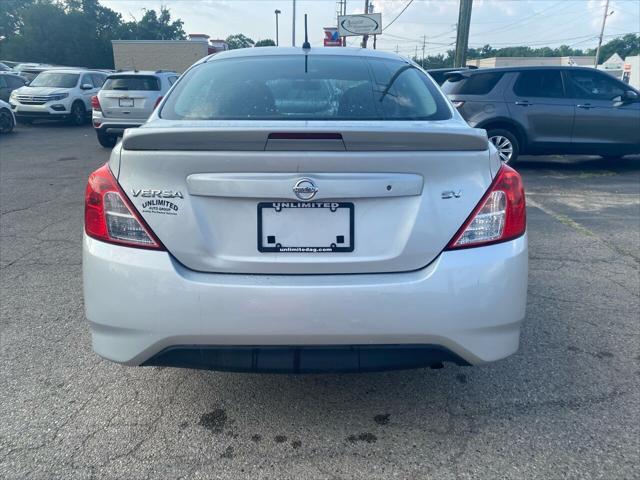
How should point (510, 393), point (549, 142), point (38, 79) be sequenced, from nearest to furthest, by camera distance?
point (510, 393), point (549, 142), point (38, 79)

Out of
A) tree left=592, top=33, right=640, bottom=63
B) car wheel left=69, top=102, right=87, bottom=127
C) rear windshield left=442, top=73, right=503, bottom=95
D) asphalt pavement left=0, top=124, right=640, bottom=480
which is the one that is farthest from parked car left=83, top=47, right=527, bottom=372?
tree left=592, top=33, right=640, bottom=63

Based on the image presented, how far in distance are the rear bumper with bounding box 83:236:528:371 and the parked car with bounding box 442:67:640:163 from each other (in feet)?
25.2

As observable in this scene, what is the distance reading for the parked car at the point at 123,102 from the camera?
40.2 feet

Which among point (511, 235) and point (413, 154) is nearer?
point (413, 154)

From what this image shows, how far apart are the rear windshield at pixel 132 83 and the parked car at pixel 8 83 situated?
27.8 ft

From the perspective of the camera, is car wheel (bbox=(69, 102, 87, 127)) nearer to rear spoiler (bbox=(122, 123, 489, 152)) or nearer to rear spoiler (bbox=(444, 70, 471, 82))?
rear spoiler (bbox=(444, 70, 471, 82))

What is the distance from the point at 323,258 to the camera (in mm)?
2186

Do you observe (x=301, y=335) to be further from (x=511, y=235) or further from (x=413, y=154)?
(x=511, y=235)

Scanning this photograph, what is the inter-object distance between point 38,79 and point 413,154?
18767 millimetres

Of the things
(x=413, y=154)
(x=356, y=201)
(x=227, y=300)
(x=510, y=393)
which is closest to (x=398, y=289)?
(x=356, y=201)

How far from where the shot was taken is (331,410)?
2.74 meters

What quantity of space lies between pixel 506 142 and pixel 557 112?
3.09 feet

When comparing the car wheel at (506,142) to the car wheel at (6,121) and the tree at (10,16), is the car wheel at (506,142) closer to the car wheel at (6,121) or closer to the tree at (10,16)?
the car wheel at (6,121)

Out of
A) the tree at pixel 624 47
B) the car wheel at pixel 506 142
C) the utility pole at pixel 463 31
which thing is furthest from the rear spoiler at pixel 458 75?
the tree at pixel 624 47
